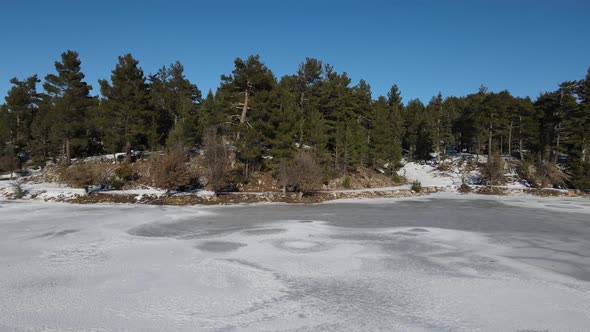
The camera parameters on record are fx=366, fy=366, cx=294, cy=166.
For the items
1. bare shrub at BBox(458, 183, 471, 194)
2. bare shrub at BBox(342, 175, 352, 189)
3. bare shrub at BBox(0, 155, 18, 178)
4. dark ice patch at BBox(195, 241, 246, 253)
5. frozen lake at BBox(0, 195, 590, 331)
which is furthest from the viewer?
bare shrub at BBox(458, 183, 471, 194)

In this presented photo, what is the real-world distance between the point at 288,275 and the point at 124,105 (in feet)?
106

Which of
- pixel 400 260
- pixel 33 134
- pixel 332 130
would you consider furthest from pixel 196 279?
pixel 33 134

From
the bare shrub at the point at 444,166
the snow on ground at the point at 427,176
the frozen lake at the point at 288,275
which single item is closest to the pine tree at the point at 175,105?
the frozen lake at the point at 288,275

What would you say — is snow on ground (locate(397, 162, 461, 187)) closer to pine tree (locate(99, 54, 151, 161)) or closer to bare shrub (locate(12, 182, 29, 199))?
pine tree (locate(99, 54, 151, 161))

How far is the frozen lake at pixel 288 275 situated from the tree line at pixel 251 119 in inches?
673

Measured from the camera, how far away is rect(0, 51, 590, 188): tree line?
124ft

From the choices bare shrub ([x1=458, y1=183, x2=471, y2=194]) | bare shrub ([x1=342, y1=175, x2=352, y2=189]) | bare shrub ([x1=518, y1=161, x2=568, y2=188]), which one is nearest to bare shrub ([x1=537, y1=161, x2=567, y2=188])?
bare shrub ([x1=518, y1=161, x2=568, y2=188])

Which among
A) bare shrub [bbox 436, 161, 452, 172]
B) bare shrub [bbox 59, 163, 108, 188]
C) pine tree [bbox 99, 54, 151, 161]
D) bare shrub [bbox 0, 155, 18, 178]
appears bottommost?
bare shrub [bbox 59, 163, 108, 188]

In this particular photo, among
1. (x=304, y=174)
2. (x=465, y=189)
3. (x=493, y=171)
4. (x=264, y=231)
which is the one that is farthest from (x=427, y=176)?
(x=264, y=231)

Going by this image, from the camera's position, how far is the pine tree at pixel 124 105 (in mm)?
37469

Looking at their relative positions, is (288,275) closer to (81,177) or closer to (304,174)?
(304,174)

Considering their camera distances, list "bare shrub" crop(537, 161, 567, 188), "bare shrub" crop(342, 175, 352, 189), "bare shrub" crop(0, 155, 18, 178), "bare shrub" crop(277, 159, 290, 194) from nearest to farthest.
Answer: "bare shrub" crop(277, 159, 290, 194) < "bare shrub" crop(0, 155, 18, 178) < "bare shrub" crop(342, 175, 352, 189) < "bare shrub" crop(537, 161, 567, 188)

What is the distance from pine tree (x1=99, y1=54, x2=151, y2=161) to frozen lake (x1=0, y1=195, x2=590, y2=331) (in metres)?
16.8

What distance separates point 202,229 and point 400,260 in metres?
10.7
